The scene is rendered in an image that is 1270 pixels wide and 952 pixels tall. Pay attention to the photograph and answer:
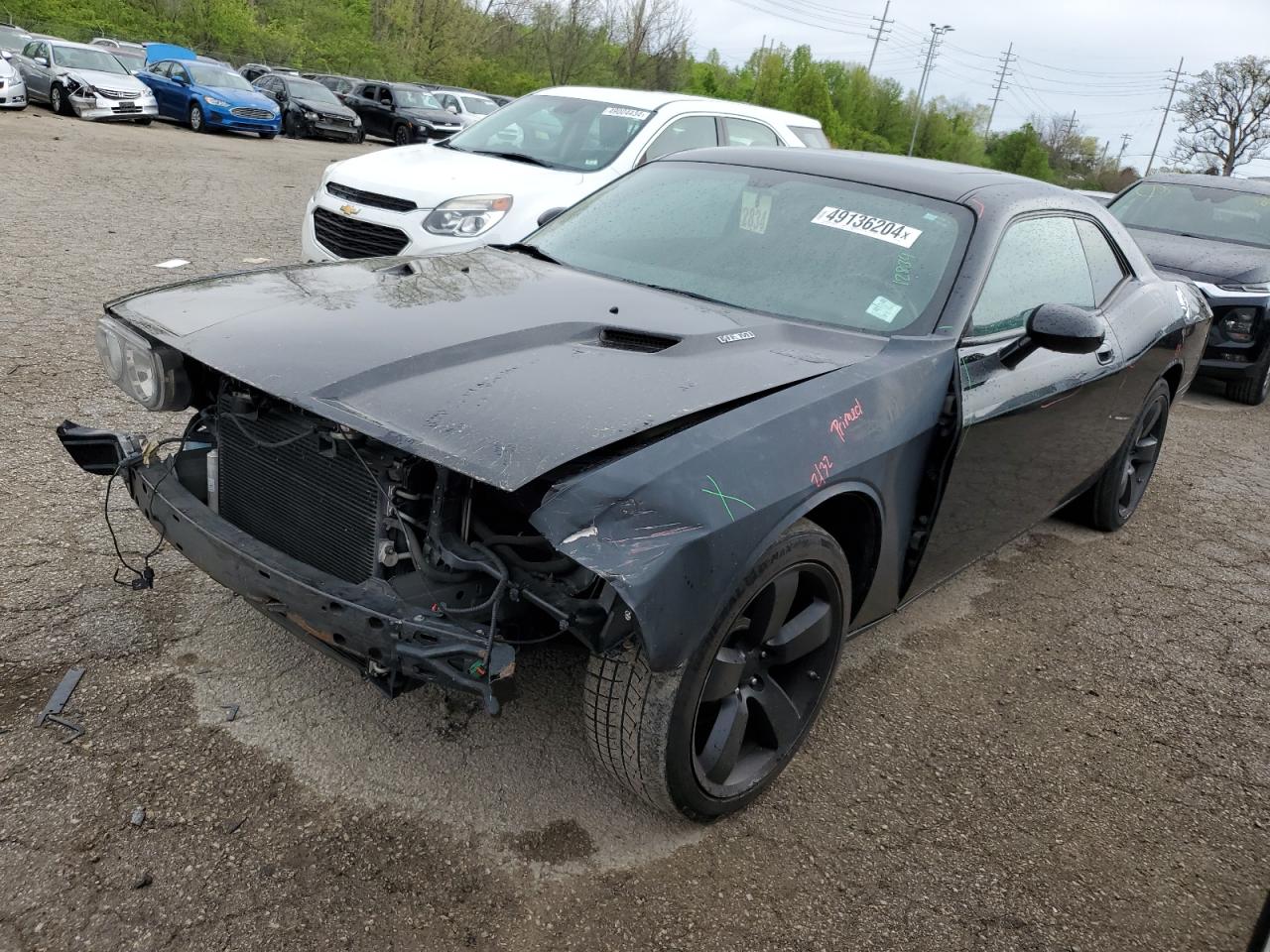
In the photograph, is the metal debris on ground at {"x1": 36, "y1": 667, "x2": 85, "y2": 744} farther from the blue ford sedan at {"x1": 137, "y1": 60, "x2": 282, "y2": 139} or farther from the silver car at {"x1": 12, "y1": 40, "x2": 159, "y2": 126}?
the blue ford sedan at {"x1": 137, "y1": 60, "x2": 282, "y2": 139}

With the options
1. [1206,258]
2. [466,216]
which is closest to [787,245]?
[466,216]

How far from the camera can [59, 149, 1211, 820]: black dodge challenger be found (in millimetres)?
2053

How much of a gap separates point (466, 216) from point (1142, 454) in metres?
4.14

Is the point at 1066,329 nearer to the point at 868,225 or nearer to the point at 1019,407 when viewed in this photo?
the point at 1019,407

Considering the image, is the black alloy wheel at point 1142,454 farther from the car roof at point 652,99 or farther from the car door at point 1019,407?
the car roof at point 652,99

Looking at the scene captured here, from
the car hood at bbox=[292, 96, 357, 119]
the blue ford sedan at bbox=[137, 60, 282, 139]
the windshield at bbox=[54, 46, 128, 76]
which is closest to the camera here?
the windshield at bbox=[54, 46, 128, 76]

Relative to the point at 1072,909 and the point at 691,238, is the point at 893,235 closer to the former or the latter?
the point at 691,238

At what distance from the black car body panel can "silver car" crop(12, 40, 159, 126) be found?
18.8 metres

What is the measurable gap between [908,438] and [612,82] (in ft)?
182

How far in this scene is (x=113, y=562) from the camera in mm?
3291

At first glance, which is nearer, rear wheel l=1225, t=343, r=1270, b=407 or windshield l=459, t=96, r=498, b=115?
rear wheel l=1225, t=343, r=1270, b=407

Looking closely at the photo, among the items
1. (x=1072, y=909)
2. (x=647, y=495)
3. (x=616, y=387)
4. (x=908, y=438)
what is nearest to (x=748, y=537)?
(x=647, y=495)

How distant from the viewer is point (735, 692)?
7.95 feet

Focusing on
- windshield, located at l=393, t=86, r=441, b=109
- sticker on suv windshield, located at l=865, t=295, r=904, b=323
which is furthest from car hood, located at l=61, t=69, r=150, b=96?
sticker on suv windshield, located at l=865, t=295, r=904, b=323
